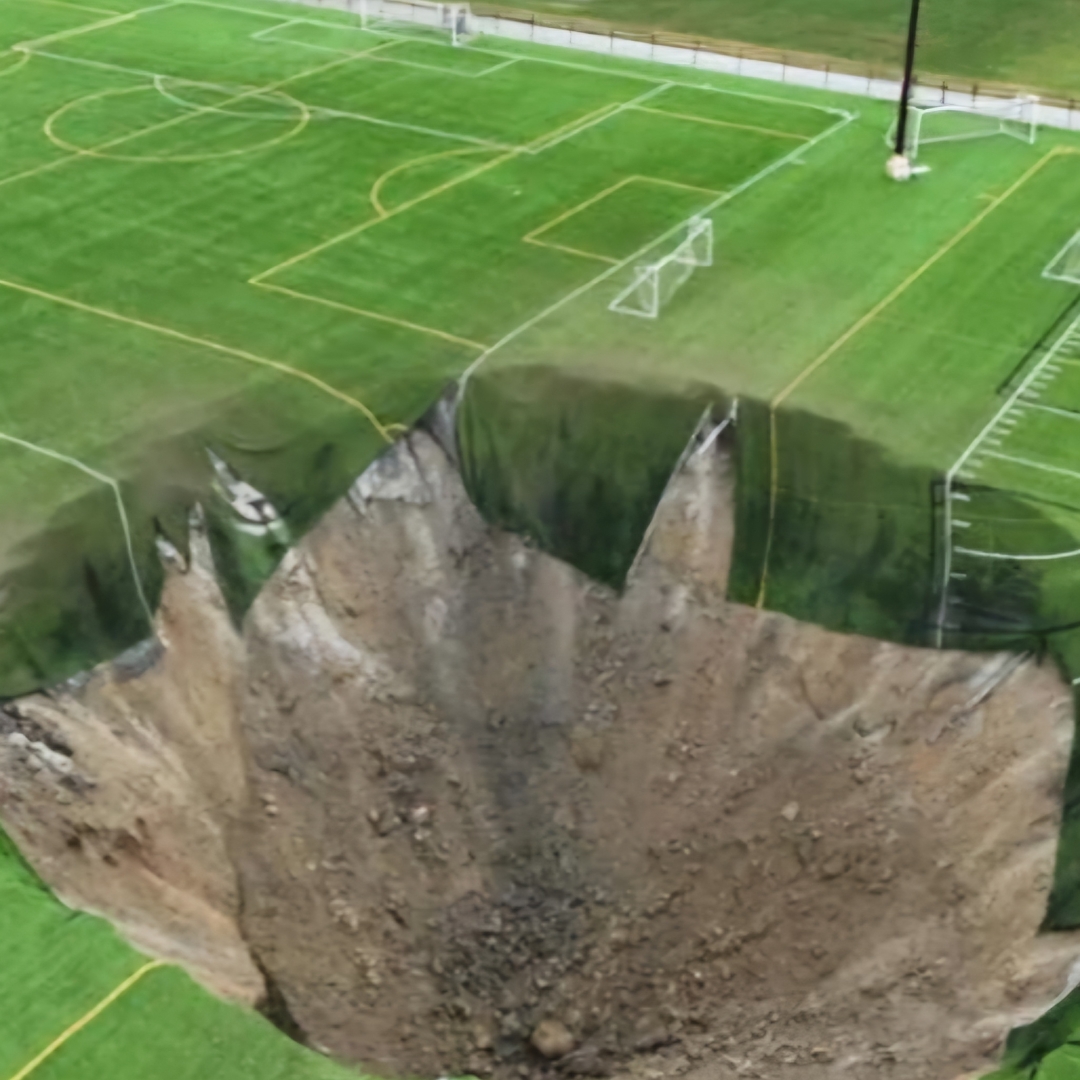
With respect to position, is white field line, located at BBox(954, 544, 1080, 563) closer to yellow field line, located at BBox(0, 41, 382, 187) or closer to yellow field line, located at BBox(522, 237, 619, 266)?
yellow field line, located at BBox(522, 237, 619, 266)

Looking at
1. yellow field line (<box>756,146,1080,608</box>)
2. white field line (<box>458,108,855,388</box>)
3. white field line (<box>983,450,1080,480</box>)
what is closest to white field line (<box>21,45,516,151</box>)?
white field line (<box>458,108,855,388</box>)

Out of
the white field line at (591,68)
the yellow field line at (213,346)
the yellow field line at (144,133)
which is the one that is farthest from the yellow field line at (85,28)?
the yellow field line at (213,346)

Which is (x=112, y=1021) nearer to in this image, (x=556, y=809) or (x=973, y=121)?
(x=556, y=809)

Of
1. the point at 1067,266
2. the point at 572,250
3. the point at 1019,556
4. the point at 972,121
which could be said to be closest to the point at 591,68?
the point at 972,121

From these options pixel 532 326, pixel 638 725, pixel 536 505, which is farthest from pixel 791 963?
pixel 532 326

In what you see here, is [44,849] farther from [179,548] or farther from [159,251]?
[159,251]

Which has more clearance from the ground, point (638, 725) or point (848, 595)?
point (848, 595)

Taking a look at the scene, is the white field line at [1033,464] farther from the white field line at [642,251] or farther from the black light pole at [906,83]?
the black light pole at [906,83]
